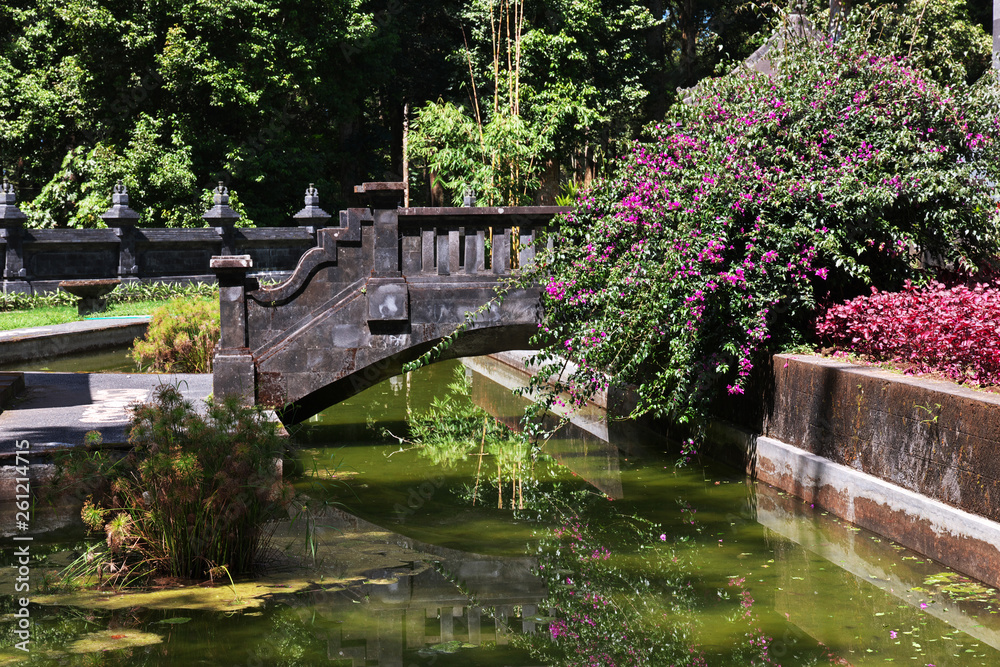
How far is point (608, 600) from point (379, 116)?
33269 millimetres

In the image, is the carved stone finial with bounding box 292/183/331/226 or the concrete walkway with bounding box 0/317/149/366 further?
the carved stone finial with bounding box 292/183/331/226

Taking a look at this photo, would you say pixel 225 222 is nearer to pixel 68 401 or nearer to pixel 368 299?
pixel 68 401

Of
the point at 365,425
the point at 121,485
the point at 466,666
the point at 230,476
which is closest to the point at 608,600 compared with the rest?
the point at 466,666

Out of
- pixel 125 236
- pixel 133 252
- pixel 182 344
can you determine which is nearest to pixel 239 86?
pixel 125 236

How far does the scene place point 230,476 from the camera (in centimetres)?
572

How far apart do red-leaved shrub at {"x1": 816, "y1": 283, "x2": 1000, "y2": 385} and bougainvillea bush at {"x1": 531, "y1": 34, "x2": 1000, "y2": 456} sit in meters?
0.31

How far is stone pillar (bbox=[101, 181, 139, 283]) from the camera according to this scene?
23.1 metres

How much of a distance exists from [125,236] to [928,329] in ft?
66.3

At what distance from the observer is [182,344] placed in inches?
507

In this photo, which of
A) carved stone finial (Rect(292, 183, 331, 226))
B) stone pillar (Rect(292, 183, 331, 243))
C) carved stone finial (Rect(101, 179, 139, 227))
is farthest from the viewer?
carved stone finial (Rect(292, 183, 331, 226))

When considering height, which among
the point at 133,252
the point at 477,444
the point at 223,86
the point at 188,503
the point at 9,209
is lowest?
the point at 477,444

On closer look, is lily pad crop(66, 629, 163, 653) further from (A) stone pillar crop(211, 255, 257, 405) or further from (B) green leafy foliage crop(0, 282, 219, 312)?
(B) green leafy foliage crop(0, 282, 219, 312)

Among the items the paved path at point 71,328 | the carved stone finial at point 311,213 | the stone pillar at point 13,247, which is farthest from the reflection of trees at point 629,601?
the carved stone finial at point 311,213

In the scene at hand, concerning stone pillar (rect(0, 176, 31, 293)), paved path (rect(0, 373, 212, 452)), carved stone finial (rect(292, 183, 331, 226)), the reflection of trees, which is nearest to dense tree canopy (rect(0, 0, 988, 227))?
carved stone finial (rect(292, 183, 331, 226))
